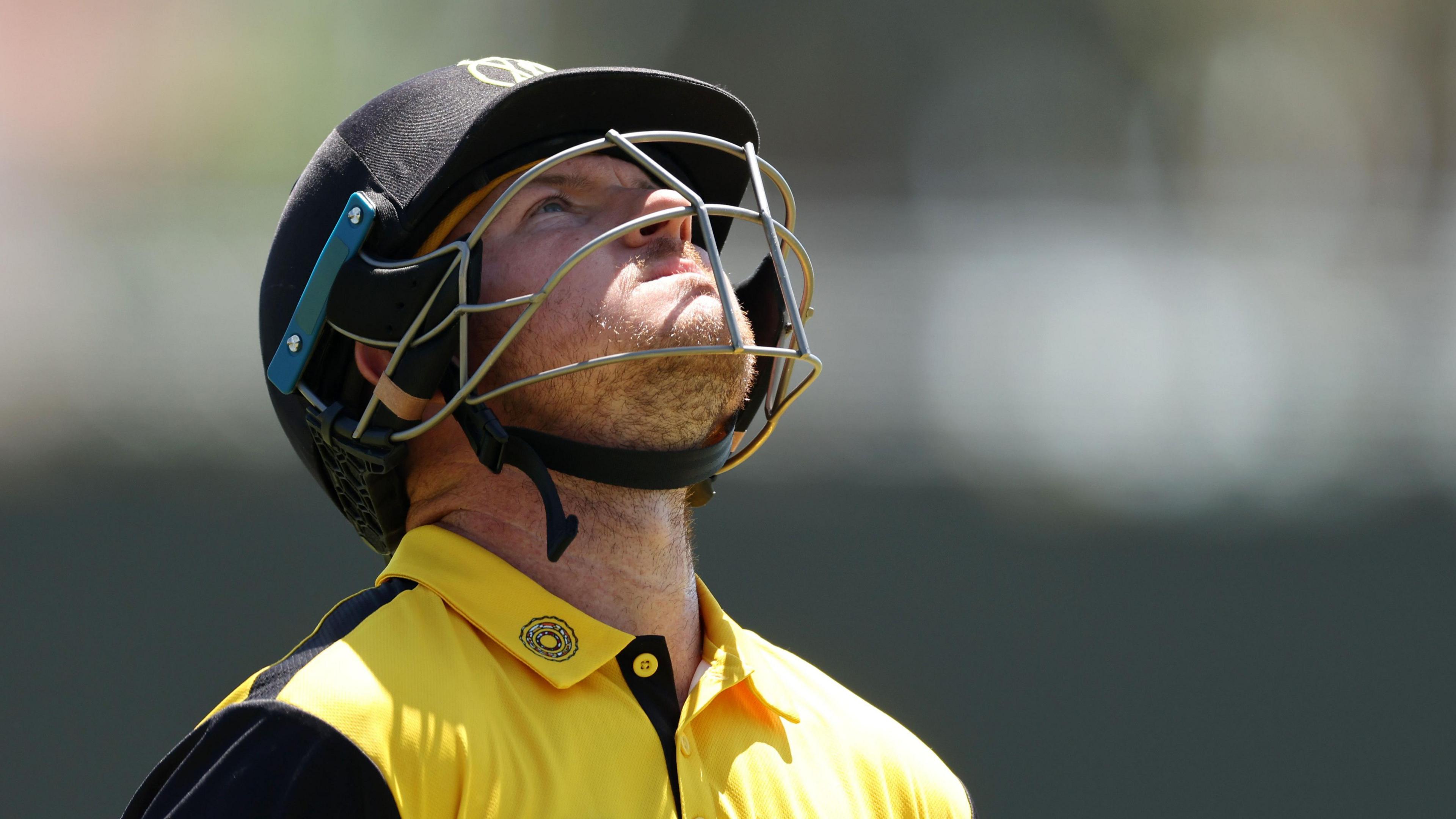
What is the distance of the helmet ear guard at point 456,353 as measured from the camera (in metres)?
1.83

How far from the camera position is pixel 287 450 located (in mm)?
4449

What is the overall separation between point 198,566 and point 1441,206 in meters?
5.29

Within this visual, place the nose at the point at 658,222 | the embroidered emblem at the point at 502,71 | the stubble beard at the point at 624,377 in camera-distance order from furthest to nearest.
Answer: the embroidered emblem at the point at 502,71
the nose at the point at 658,222
the stubble beard at the point at 624,377

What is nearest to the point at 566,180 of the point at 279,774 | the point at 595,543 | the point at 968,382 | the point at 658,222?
the point at 658,222

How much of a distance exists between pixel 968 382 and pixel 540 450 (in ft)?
11.1

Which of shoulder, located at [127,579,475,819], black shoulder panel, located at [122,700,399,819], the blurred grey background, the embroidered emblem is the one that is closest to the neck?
shoulder, located at [127,579,475,819]

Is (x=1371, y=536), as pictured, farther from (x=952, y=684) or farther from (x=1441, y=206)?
(x=1441, y=206)

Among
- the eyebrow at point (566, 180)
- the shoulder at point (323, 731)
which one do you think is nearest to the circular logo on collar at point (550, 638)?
the shoulder at point (323, 731)

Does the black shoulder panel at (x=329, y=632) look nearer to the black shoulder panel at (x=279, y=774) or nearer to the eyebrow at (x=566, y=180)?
the black shoulder panel at (x=279, y=774)

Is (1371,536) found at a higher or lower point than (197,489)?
higher

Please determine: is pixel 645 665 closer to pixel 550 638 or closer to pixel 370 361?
pixel 550 638

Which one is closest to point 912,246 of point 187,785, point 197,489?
point 197,489

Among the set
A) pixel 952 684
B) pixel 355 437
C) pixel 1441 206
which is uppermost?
pixel 1441 206

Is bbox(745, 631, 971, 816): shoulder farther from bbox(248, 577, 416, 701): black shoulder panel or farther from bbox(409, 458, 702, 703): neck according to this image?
bbox(248, 577, 416, 701): black shoulder panel
